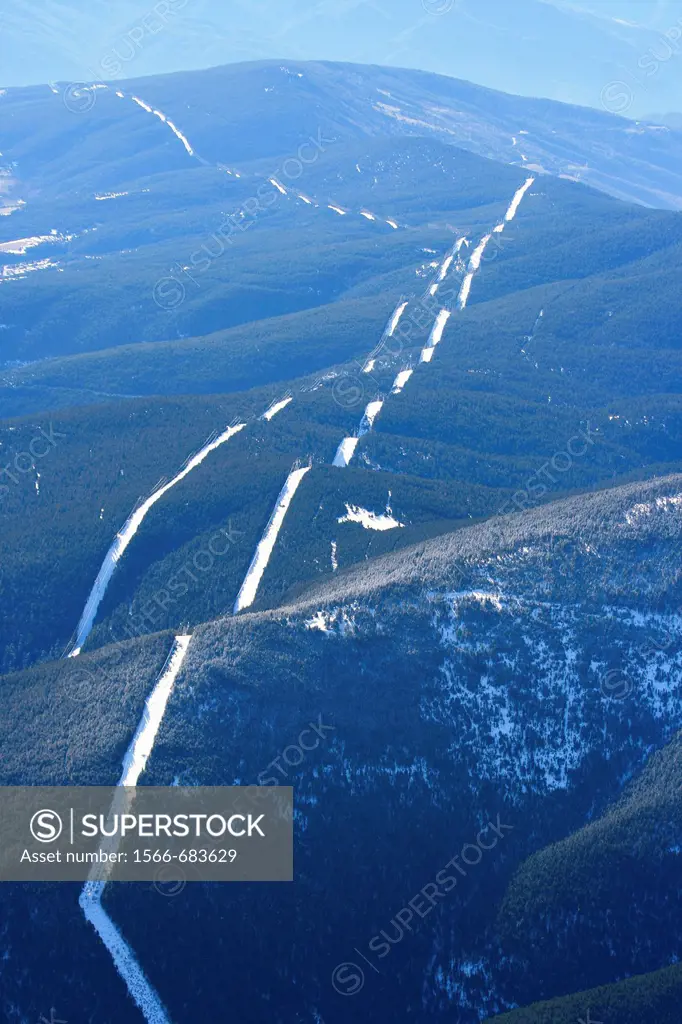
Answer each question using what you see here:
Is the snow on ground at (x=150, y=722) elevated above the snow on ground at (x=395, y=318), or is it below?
above

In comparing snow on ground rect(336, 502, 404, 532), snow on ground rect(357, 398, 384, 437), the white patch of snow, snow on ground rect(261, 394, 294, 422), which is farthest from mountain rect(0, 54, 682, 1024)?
the white patch of snow


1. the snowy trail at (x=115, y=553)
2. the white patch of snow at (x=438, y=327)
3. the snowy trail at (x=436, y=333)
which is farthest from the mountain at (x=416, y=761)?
the white patch of snow at (x=438, y=327)

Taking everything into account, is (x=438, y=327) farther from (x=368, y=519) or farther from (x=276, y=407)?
(x=368, y=519)

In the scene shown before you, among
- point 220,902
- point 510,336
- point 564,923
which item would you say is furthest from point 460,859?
point 510,336

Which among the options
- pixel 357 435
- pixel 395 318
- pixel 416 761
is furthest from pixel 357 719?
pixel 395 318

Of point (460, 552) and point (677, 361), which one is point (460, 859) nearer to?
point (460, 552)

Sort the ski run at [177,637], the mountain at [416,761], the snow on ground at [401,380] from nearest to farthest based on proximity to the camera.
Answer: the ski run at [177,637] → the mountain at [416,761] → the snow on ground at [401,380]

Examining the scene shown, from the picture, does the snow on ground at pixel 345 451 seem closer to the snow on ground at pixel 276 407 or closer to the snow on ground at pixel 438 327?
the snow on ground at pixel 276 407
